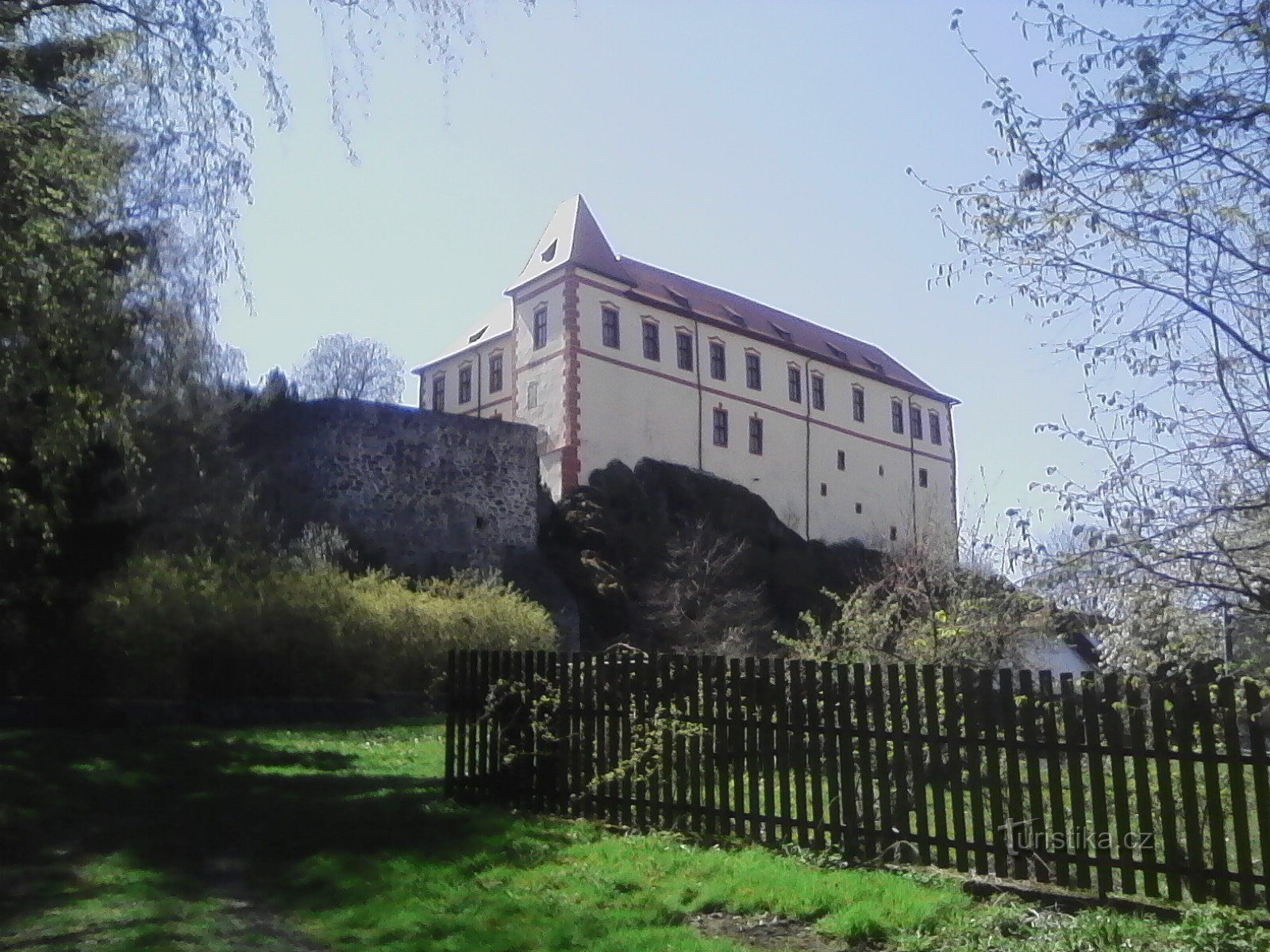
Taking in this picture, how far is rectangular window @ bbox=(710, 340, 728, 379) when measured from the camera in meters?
46.5

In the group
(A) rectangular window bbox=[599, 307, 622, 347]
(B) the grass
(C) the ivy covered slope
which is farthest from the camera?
(A) rectangular window bbox=[599, 307, 622, 347]

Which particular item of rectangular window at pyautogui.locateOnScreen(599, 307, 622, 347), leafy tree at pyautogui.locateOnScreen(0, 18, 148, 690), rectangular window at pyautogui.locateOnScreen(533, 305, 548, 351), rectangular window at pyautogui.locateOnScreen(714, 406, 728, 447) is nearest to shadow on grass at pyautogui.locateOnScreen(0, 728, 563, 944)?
leafy tree at pyautogui.locateOnScreen(0, 18, 148, 690)

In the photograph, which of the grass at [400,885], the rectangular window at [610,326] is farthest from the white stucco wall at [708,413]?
the grass at [400,885]

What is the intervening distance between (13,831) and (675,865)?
488cm

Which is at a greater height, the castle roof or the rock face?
the castle roof

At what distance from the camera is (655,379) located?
43.9 m

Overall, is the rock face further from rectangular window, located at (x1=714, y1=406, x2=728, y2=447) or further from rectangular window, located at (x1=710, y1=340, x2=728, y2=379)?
rectangular window, located at (x1=710, y1=340, x2=728, y2=379)

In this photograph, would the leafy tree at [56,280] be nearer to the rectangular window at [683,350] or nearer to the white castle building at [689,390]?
the white castle building at [689,390]

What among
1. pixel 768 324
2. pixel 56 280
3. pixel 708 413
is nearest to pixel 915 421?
pixel 768 324

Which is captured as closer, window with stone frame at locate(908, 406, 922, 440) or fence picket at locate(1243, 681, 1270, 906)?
fence picket at locate(1243, 681, 1270, 906)

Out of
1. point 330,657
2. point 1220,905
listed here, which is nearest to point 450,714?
point 1220,905

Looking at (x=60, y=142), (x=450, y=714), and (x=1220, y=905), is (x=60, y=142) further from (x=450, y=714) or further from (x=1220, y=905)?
(x=1220, y=905)

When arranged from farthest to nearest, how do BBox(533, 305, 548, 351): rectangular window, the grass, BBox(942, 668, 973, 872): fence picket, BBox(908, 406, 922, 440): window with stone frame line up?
BBox(908, 406, 922, 440): window with stone frame → BBox(533, 305, 548, 351): rectangular window → BBox(942, 668, 973, 872): fence picket → the grass

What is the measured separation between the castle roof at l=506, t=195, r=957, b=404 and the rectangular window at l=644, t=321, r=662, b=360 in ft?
3.17
